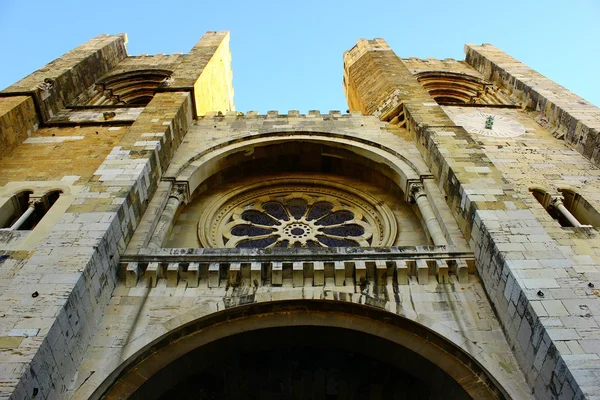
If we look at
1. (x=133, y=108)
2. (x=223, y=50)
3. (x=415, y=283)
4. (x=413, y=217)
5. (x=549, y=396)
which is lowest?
(x=549, y=396)

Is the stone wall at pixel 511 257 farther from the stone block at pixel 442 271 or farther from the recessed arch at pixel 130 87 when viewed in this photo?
the recessed arch at pixel 130 87

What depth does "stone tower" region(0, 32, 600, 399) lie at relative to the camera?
550 centimetres

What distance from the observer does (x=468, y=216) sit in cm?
715

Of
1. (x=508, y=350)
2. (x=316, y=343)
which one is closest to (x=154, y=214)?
(x=316, y=343)

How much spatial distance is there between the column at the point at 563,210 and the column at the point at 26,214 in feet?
25.5

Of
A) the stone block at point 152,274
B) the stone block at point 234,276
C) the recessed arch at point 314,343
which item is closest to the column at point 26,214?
the stone block at point 152,274

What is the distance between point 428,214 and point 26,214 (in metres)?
5.93

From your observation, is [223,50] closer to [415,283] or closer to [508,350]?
[415,283]

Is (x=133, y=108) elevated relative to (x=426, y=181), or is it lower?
elevated

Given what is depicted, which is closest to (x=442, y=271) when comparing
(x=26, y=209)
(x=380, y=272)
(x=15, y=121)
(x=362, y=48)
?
(x=380, y=272)

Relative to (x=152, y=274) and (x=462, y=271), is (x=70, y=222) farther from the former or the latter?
(x=462, y=271)

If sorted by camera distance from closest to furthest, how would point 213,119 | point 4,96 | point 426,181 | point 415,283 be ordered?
point 415,283 < point 426,181 < point 4,96 < point 213,119

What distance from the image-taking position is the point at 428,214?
816 cm

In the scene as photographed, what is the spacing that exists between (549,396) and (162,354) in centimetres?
396
